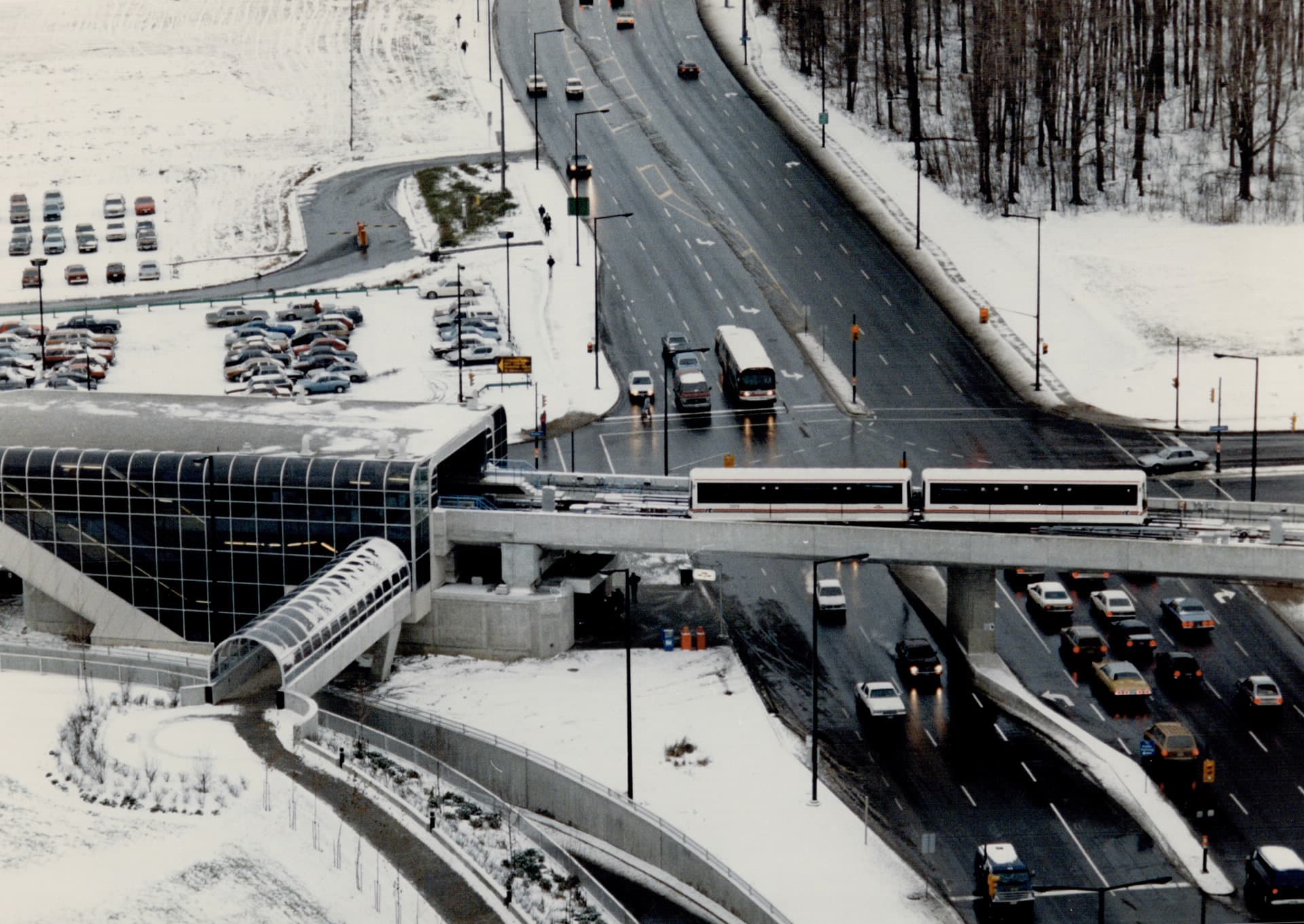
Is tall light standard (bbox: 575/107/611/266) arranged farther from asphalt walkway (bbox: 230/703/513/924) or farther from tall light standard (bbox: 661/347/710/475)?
asphalt walkway (bbox: 230/703/513/924)

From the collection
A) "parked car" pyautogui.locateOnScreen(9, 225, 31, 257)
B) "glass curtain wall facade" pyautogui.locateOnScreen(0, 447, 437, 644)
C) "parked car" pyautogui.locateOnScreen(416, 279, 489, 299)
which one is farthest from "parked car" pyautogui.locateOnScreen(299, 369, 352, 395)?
"parked car" pyautogui.locateOnScreen(9, 225, 31, 257)

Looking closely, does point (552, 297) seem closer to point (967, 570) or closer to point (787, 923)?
point (967, 570)

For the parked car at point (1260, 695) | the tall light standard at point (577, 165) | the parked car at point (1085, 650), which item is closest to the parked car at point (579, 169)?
the tall light standard at point (577, 165)

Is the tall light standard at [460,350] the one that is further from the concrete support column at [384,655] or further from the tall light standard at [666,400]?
the concrete support column at [384,655]

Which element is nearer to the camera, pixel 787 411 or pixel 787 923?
pixel 787 923

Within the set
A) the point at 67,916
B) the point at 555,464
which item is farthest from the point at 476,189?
the point at 67,916
